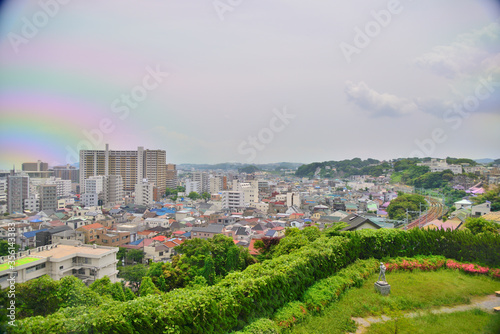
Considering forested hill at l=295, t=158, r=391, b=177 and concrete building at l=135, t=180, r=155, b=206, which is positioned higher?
forested hill at l=295, t=158, r=391, b=177

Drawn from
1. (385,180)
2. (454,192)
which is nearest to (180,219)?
(454,192)

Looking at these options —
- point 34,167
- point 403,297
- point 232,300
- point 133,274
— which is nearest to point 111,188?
point 34,167

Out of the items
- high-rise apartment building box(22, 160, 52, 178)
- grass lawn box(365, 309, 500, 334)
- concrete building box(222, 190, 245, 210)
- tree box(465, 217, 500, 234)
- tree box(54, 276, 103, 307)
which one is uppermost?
high-rise apartment building box(22, 160, 52, 178)

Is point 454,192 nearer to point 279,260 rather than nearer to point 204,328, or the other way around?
point 279,260

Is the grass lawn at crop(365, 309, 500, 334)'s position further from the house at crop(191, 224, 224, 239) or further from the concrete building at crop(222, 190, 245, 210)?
the concrete building at crop(222, 190, 245, 210)

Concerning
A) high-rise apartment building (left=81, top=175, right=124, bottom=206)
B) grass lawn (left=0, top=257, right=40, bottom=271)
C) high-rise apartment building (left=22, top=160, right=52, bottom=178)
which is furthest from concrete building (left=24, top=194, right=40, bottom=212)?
grass lawn (left=0, top=257, right=40, bottom=271)

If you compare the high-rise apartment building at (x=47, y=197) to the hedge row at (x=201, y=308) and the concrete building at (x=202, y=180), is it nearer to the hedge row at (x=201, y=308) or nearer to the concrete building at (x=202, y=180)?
the concrete building at (x=202, y=180)
